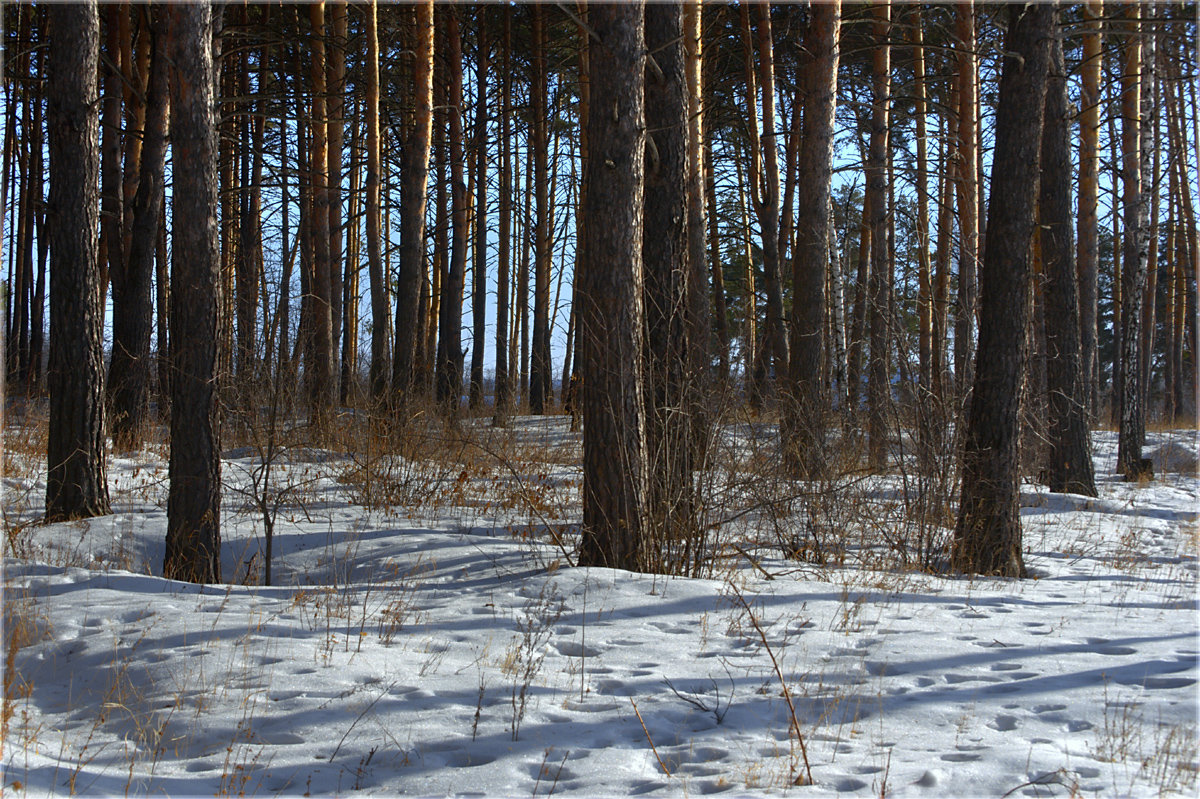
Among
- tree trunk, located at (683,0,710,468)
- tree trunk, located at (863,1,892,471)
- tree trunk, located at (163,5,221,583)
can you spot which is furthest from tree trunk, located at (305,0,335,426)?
tree trunk, located at (863,1,892,471)

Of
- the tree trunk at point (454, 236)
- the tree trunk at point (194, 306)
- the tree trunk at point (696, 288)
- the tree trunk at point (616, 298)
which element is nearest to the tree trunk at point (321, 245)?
the tree trunk at point (454, 236)

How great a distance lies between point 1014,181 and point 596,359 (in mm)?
3458

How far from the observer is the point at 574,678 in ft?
10.8

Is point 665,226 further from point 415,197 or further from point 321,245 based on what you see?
point 321,245

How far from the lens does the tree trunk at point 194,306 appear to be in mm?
4922

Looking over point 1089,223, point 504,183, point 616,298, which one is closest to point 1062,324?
point 1089,223

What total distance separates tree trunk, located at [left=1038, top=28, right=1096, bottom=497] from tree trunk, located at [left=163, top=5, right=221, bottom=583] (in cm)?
850

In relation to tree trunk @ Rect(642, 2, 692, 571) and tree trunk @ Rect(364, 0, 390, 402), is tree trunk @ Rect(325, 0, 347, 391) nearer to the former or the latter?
tree trunk @ Rect(364, 0, 390, 402)

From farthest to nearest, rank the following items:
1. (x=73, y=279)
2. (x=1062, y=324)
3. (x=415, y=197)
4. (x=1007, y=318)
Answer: (x=415, y=197)
(x=1062, y=324)
(x=73, y=279)
(x=1007, y=318)

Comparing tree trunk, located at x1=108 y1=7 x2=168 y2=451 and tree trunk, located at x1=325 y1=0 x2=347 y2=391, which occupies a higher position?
tree trunk, located at x1=325 y1=0 x2=347 y2=391

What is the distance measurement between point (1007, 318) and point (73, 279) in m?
7.09

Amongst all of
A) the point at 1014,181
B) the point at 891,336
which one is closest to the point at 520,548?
the point at 891,336

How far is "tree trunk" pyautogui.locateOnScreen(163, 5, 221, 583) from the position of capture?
4922 mm

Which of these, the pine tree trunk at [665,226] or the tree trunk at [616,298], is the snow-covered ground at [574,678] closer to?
the tree trunk at [616,298]
